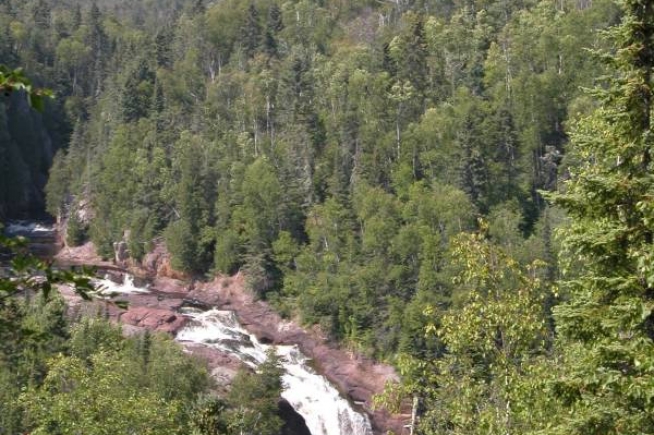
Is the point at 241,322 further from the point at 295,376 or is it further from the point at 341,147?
the point at 341,147

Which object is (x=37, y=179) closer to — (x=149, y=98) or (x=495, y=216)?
(x=149, y=98)

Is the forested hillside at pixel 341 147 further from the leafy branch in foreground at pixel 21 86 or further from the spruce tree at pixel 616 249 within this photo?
the leafy branch in foreground at pixel 21 86

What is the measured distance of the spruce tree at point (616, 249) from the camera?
9.12 metres

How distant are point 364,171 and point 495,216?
14203 millimetres

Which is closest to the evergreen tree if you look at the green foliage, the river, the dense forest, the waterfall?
the dense forest

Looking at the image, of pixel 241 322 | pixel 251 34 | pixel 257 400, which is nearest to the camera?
pixel 257 400

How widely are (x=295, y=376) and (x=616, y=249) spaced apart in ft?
142

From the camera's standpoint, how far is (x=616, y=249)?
31.8 feet

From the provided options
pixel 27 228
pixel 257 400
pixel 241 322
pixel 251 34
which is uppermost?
pixel 251 34

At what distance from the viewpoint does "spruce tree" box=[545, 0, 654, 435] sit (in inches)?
359

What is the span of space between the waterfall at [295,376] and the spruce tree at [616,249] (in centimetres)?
3816

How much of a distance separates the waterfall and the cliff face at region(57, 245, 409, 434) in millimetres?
1028

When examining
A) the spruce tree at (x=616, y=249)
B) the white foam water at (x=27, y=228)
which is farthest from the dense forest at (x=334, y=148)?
the spruce tree at (x=616, y=249)

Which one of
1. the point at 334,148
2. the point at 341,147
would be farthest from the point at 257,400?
the point at 334,148
